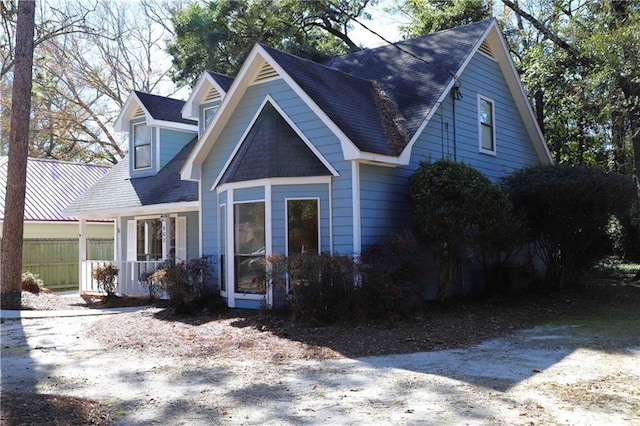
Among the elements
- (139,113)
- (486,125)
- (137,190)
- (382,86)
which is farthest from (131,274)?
(486,125)

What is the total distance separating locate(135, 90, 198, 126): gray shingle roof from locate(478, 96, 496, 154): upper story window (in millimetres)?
9384

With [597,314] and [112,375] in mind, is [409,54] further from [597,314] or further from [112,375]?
[112,375]

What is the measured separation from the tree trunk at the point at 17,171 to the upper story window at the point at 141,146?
4.02 metres

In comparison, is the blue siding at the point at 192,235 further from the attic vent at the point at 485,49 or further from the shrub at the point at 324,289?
the attic vent at the point at 485,49

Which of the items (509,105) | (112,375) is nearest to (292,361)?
(112,375)

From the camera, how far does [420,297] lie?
11.1 metres

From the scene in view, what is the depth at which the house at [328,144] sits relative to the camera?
11.6m

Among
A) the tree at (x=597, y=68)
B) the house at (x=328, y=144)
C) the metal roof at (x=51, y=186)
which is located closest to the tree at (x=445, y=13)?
the tree at (x=597, y=68)

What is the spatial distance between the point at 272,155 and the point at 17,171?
7.58 meters

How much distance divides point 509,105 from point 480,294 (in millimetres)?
6098

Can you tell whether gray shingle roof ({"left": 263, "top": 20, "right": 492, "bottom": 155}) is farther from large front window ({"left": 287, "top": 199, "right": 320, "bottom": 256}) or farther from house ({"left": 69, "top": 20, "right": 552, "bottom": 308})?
large front window ({"left": 287, "top": 199, "right": 320, "bottom": 256})

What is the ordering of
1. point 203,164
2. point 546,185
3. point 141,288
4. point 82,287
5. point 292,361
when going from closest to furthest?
point 292,361 → point 546,185 → point 203,164 → point 141,288 → point 82,287

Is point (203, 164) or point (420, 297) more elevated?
point (203, 164)

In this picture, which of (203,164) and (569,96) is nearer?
(203,164)
